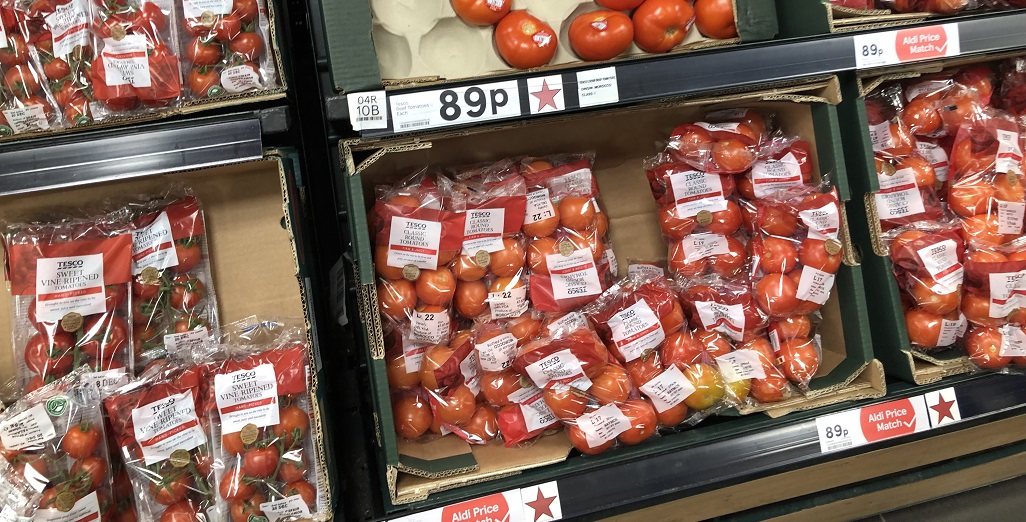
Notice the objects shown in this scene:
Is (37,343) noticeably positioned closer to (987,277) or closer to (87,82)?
(87,82)

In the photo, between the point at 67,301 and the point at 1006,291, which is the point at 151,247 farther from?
the point at 1006,291

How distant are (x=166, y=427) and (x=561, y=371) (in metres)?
0.73

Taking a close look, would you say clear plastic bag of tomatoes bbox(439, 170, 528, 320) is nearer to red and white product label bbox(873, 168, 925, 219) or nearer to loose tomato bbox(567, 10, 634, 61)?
loose tomato bbox(567, 10, 634, 61)

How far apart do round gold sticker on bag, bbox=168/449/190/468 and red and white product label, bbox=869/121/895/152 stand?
1592 millimetres

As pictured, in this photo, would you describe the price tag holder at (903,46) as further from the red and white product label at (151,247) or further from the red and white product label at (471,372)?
the red and white product label at (151,247)

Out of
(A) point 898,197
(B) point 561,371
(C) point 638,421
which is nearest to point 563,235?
(B) point 561,371

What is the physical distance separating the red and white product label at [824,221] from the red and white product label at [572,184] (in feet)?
1.52

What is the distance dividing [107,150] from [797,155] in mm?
1319

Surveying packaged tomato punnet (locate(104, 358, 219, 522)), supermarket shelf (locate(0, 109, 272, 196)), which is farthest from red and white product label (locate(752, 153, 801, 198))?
packaged tomato punnet (locate(104, 358, 219, 522))

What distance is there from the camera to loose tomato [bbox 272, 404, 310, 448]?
1.09 m

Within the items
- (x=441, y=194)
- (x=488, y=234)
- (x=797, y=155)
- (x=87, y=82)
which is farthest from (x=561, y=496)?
(x=87, y=82)

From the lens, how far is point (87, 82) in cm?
112

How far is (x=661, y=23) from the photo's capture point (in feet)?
3.96

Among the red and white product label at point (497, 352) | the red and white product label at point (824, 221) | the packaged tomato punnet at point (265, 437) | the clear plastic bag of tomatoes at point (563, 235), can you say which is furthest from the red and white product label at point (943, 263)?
the packaged tomato punnet at point (265, 437)
